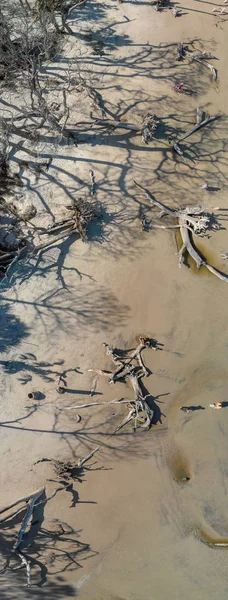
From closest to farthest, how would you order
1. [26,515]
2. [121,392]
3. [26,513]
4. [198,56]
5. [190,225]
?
1. [26,515]
2. [26,513]
3. [121,392]
4. [190,225]
5. [198,56]

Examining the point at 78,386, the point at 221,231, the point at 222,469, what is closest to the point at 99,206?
the point at 221,231

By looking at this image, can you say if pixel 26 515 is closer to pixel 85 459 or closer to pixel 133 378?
pixel 85 459

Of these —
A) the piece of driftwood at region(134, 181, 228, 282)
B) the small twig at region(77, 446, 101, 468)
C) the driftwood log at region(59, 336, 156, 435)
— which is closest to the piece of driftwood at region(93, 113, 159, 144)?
the piece of driftwood at region(134, 181, 228, 282)

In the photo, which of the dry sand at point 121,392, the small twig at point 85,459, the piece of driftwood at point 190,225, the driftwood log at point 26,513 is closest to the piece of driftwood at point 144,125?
the dry sand at point 121,392

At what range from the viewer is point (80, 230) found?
9.23 metres

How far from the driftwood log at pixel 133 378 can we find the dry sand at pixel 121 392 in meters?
0.20

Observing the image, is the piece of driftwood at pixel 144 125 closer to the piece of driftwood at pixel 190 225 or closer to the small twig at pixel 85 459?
the piece of driftwood at pixel 190 225

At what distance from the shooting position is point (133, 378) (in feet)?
30.2

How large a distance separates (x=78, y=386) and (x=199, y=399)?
3.19 meters

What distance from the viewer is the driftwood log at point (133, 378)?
30.0 feet

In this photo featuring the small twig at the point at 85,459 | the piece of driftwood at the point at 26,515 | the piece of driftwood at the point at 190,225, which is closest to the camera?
the piece of driftwood at the point at 26,515

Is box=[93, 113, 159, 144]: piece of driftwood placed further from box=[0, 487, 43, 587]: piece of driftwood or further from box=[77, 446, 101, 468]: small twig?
box=[0, 487, 43, 587]: piece of driftwood

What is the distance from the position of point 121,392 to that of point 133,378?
53 cm


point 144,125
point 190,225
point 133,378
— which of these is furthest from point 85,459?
point 144,125
